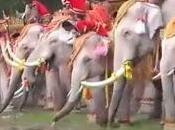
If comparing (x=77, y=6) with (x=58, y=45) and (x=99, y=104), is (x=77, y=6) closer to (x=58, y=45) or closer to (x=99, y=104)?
(x=58, y=45)

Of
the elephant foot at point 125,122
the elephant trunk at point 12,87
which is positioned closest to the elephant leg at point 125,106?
the elephant foot at point 125,122

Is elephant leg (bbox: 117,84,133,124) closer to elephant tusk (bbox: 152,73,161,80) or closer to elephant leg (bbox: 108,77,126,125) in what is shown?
elephant tusk (bbox: 152,73,161,80)

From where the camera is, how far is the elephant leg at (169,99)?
253 inches

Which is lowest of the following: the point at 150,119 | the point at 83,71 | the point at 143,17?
the point at 150,119

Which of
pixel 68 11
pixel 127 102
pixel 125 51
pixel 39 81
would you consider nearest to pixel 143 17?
pixel 125 51

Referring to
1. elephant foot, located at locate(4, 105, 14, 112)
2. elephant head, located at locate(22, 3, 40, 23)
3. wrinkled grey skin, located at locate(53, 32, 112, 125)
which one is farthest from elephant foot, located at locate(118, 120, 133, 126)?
elephant head, located at locate(22, 3, 40, 23)

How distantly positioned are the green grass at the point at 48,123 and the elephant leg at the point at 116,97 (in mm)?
157

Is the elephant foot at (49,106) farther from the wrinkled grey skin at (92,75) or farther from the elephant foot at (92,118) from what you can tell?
the wrinkled grey skin at (92,75)

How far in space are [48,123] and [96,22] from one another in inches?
40.2

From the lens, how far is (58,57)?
26.3 ft

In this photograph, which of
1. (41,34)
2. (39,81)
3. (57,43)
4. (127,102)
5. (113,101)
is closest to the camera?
(113,101)

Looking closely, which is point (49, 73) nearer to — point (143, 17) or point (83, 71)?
point (83, 71)

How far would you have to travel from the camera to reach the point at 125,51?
22.6ft

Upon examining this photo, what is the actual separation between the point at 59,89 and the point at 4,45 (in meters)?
1.49
